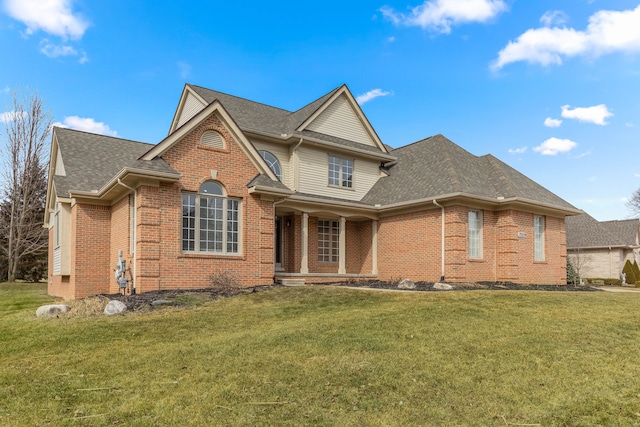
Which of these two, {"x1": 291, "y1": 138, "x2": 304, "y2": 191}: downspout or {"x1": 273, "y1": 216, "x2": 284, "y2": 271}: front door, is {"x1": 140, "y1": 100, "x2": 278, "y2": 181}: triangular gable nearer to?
{"x1": 291, "y1": 138, "x2": 304, "y2": 191}: downspout

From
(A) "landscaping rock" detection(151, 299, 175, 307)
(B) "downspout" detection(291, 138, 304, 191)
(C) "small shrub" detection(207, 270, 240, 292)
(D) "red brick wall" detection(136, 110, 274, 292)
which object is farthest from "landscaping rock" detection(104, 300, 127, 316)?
(B) "downspout" detection(291, 138, 304, 191)

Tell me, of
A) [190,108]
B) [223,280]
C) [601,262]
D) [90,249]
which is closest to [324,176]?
[190,108]

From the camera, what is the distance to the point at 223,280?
1416 centimetres

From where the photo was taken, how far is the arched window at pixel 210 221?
46.1 ft

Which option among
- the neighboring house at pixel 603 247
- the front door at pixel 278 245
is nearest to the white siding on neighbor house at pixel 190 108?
the front door at pixel 278 245

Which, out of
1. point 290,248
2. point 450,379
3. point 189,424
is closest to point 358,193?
point 290,248

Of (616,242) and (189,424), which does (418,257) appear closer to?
(189,424)

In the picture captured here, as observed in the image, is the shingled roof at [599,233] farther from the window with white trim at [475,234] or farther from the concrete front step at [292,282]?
the concrete front step at [292,282]

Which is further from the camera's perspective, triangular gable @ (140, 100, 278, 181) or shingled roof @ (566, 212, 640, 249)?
shingled roof @ (566, 212, 640, 249)

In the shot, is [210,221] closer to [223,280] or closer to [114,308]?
[223,280]

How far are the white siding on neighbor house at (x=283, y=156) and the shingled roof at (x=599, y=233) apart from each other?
910 inches

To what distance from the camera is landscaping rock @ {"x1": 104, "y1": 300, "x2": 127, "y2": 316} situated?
34.0ft

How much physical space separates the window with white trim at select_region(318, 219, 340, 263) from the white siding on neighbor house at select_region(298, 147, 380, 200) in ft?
4.17

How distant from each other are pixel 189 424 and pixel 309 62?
12890 millimetres
